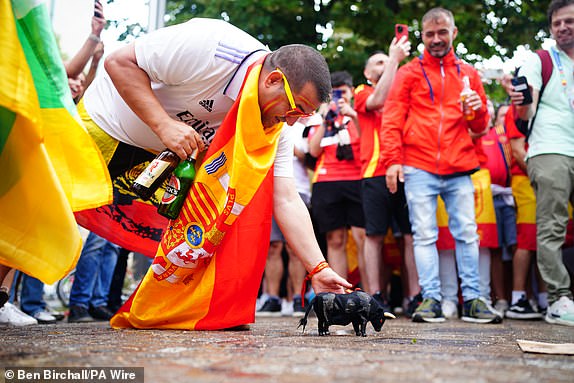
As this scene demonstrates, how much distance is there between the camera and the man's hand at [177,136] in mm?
3178

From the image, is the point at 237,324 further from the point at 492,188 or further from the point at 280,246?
the point at 492,188

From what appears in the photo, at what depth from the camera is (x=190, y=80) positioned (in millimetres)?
3316

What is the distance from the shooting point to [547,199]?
195 inches

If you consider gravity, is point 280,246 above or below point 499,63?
below

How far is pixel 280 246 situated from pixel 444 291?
1702 millimetres

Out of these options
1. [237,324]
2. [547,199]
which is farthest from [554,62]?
[237,324]


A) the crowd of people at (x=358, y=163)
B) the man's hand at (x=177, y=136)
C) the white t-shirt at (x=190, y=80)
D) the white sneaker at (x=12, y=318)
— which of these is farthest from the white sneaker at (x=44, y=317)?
the man's hand at (x=177, y=136)

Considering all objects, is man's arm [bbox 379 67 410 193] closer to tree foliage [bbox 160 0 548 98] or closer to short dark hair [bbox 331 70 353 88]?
short dark hair [bbox 331 70 353 88]

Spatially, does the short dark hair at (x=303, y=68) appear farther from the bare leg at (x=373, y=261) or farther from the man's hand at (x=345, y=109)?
the man's hand at (x=345, y=109)

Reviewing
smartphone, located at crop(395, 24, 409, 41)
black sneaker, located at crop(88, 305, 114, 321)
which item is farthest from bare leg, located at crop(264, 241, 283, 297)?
smartphone, located at crop(395, 24, 409, 41)

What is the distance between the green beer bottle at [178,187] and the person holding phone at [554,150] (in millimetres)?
2880

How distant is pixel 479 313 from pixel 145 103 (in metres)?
2.90

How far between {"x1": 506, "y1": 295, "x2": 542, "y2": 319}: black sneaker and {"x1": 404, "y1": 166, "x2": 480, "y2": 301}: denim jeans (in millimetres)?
858

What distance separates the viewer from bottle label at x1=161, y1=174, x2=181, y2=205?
10.9 feet
